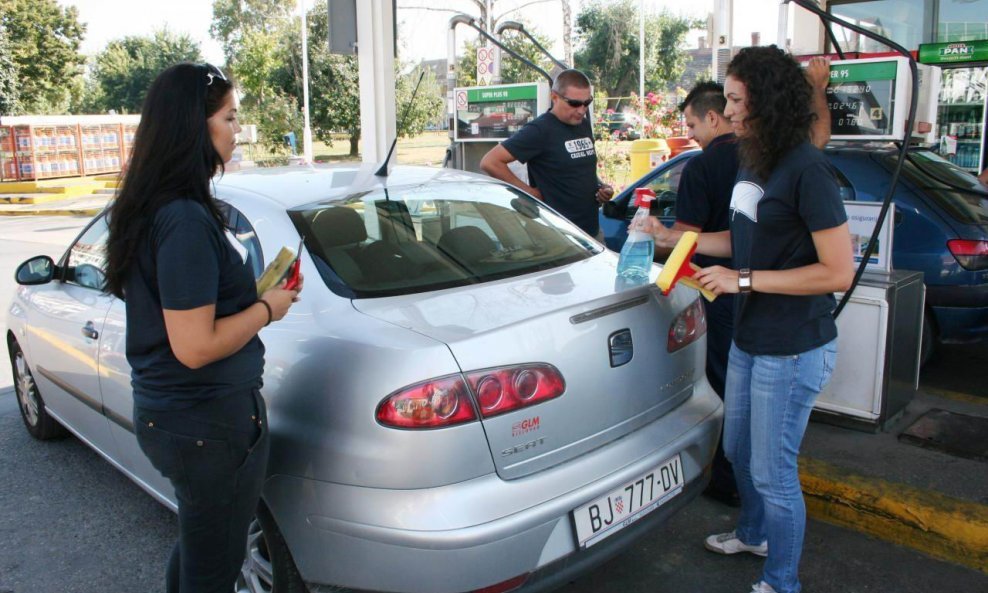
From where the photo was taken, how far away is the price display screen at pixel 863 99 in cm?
447

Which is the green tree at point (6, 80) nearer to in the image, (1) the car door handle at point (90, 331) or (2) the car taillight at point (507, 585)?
(1) the car door handle at point (90, 331)

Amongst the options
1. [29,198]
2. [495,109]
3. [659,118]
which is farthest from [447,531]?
[29,198]

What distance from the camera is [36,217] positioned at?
18.6 metres

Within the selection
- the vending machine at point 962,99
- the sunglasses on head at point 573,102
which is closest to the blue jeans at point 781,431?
the sunglasses on head at point 573,102

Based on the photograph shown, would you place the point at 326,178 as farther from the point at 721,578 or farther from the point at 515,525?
the point at 721,578

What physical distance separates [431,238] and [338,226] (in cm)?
36

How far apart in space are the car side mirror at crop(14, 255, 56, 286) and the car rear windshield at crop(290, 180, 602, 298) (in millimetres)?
1494

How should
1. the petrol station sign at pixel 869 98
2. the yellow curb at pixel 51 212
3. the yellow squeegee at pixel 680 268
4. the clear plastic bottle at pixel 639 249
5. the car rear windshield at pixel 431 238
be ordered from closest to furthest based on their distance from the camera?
1. the yellow squeegee at pixel 680 268
2. the car rear windshield at pixel 431 238
3. the clear plastic bottle at pixel 639 249
4. the petrol station sign at pixel 869 98
5. the yellow curb at pixel 51 212

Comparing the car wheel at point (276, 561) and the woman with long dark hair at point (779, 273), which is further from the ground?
the woman with long dark hair at point (779, 273)

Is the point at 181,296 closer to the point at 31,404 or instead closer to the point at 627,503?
the point at 627,503

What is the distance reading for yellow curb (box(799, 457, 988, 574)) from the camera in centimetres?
318

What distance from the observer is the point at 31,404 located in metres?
4.59

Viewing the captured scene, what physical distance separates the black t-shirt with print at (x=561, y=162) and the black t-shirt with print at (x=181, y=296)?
2784 millimetres

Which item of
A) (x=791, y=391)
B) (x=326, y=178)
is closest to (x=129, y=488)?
(x=326, y=178)
